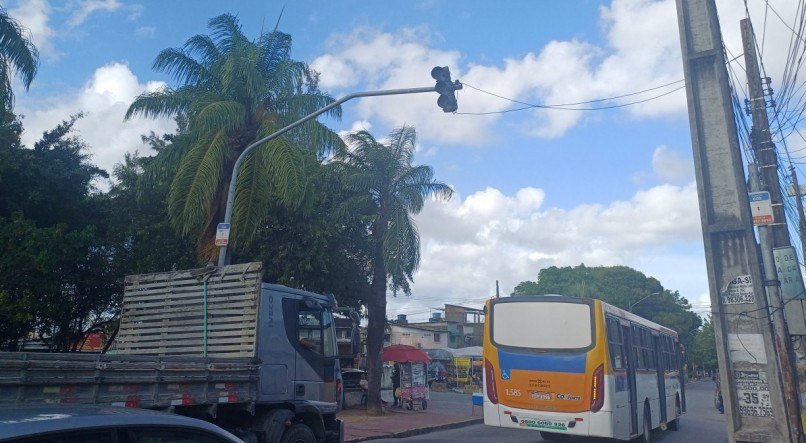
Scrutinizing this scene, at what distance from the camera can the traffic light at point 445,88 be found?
12.5 m

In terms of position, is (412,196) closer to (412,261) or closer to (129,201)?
(412,261)

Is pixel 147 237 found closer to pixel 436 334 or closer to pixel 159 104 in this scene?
pixel 159 104

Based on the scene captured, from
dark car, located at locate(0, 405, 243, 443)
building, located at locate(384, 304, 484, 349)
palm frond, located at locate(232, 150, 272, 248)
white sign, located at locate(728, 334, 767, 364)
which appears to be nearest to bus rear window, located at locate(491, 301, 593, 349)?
white sign, located at locate(728, 334, 767, 364)

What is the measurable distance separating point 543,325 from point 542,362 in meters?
0.70

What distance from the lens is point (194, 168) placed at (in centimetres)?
1639

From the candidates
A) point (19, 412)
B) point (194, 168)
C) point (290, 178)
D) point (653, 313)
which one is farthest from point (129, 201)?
point (653, 313)

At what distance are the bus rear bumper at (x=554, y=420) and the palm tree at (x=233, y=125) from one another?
6.91m

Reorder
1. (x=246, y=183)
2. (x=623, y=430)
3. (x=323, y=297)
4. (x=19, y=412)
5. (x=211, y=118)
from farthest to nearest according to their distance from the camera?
1. (x=246, y=183)
2. (x=211, y=118)
3. (x=623, y=430)
4. (x=323, y=297)
5. (x=19, y=412)

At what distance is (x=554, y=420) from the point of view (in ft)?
40.8

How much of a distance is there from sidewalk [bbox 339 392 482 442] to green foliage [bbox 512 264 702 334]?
155 ft

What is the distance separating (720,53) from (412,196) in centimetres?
1345

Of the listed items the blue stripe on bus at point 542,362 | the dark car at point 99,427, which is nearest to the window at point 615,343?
the blue stripe on bus at point 542,362

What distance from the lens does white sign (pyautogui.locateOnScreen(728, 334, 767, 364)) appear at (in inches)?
371

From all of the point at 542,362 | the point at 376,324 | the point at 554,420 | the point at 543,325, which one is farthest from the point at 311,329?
the point at 376,324
